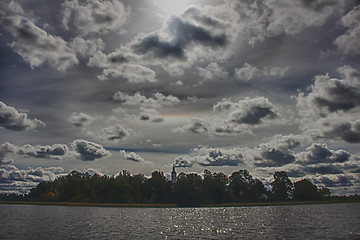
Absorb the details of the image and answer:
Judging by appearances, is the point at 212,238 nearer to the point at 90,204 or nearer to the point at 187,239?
the point at 187,239

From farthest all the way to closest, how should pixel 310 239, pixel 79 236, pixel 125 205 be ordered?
pixel 125 205 → pixel 79 236 → pixel 310 239

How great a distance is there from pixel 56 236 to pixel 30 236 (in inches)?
157

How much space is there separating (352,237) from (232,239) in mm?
19847

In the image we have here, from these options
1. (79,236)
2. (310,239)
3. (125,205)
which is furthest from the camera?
(125,205)

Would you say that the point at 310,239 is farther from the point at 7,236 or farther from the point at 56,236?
the point at 7,236

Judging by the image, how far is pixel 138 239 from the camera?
4984 cm

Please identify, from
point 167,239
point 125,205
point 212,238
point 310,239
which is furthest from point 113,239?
point 125,205

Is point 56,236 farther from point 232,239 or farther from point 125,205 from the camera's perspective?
point 125,205

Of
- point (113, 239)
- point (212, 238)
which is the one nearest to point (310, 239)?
point (212, 238)

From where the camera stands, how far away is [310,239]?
48.2m

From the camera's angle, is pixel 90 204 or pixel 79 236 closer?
pixel 79 236

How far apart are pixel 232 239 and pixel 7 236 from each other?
119 feet

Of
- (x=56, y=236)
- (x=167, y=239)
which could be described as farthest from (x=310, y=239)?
(x=56, y=236)

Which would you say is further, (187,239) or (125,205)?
(125,205)
